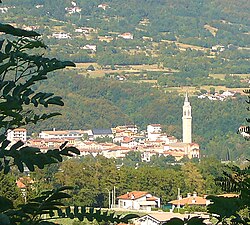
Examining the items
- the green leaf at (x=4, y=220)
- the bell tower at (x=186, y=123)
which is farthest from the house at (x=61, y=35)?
the green leaf at (x=4, y=220)

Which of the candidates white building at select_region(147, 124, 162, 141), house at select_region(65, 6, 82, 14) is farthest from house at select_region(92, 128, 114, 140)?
house at select_region(65, 6, 82, 14)

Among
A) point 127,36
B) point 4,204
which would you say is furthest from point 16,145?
point 127,36

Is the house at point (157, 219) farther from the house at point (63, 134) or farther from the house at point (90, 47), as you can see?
the house at point (90, 47)

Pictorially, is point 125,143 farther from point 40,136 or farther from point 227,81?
point 227,81

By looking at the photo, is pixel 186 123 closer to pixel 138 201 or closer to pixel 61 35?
pixel 61 35

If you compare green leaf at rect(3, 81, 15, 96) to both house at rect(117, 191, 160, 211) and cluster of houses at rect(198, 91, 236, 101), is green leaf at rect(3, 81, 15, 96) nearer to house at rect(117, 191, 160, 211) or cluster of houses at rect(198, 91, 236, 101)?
house at rect(117, 191, 160, 211)
